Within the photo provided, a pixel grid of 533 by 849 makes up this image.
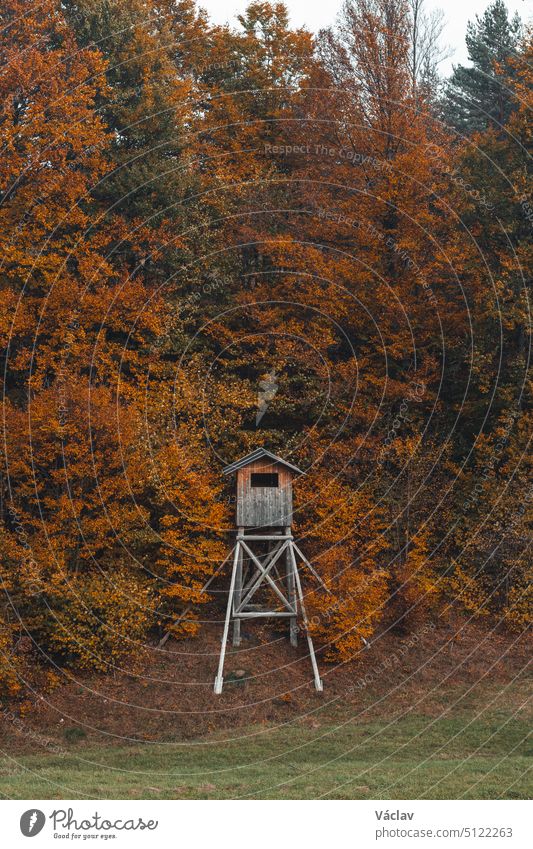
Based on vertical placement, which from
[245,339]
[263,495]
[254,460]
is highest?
[245,339]

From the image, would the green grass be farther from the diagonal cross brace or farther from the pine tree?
the pine tree

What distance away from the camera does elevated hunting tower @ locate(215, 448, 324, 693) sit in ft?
117

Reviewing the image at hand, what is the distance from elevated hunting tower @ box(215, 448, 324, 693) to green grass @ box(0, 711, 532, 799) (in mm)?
4906

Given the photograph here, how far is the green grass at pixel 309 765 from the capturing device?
2492 cm

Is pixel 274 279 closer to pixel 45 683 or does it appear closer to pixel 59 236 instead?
pixel 59 236

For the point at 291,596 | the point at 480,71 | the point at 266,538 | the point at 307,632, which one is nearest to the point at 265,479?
the point at 266,538

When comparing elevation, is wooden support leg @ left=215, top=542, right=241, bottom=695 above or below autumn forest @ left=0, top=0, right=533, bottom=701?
below

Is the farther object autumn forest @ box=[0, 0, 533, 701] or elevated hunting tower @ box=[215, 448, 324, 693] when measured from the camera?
autumn forest @ box=[0, 0, 533, 701]

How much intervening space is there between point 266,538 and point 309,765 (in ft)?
30.8

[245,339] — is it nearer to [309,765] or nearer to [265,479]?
[265,479]

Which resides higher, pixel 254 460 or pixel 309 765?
pixel 254 460

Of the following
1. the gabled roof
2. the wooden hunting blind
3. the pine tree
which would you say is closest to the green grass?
the wooden hunting blind

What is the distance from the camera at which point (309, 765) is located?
28.3 meters
